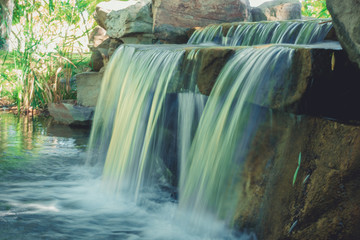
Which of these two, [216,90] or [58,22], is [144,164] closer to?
[216,90]

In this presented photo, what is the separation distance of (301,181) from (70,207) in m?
1.84

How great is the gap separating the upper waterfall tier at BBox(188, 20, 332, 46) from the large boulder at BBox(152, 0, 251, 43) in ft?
1.34

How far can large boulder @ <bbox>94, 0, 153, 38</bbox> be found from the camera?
6.29m

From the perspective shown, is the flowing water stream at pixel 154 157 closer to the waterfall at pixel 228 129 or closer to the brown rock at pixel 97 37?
the waterfall at pixel 228 129

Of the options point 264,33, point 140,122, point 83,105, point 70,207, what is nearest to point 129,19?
point 83,105

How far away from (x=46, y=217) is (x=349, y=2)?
7.83 ft

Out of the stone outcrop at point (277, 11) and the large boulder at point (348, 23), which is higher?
the stone outcrop at point (277, 11)

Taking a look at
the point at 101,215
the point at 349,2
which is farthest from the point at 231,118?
the point at 101,215

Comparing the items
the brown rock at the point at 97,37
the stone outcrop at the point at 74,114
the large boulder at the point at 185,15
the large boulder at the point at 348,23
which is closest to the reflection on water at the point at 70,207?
the large boulder at the point at 348,23

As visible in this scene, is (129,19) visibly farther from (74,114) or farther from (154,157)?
(154,157)

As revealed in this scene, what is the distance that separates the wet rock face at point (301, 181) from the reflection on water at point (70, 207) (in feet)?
0.88

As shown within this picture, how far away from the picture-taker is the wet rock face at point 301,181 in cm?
197

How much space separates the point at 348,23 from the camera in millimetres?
2082

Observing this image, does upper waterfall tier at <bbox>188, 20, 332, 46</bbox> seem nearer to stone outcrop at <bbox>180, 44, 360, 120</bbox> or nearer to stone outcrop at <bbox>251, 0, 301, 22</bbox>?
stone outcrop at <bbox>251, 0, 301, 22</bbox>
